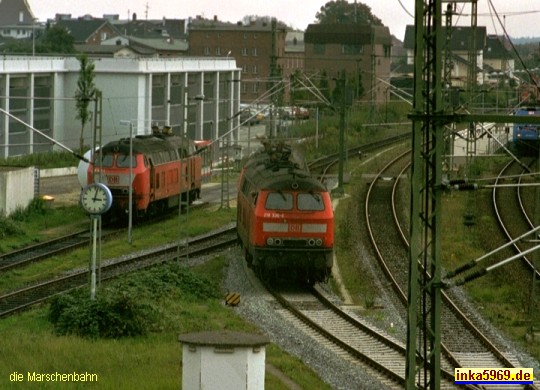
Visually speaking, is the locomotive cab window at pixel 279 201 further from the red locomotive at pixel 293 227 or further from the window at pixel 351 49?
the window at pixel 351 49

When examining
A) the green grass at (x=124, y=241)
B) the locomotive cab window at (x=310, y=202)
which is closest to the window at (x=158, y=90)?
the green grass at (x=124, y=241)

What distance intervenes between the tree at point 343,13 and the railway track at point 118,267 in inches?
4321

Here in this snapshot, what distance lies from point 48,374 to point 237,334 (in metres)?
2.96

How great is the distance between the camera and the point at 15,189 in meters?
37.5

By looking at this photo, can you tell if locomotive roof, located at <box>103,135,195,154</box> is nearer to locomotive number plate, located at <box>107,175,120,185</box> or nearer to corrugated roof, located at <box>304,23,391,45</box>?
locomotive number plate, located at <box>107,175,120,185</box>

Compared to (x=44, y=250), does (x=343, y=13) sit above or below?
above

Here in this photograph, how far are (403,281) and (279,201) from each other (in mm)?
3830

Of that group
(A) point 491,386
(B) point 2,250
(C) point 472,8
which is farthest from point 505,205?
(A) point 491,386

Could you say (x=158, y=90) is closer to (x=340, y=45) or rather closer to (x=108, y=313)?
(x=340, y=45)

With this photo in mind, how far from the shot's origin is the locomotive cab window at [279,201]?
24.8m

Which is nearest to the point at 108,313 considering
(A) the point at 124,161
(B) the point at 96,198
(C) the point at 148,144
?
(B) the point at 96,198

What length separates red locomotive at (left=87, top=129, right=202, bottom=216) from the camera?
35.4m

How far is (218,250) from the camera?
31.3 meters

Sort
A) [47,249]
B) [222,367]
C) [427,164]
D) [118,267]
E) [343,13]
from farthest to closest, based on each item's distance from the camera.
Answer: [343,13], [47,249], [118,267], [222,367], [427,164]
